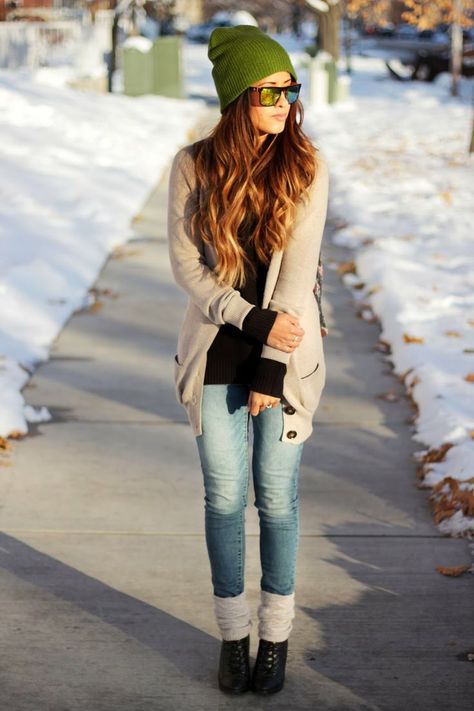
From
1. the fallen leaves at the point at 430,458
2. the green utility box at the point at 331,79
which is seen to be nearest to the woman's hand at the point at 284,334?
the fallen leaves at the point at 430,458

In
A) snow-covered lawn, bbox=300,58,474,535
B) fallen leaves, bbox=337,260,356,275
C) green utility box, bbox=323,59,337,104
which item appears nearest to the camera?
snow-covered lawn, bbox=300,58,474,535

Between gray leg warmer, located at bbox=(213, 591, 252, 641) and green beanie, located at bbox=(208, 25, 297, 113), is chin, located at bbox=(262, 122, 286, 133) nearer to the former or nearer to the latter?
green beanie, located at bbox=(208, 25, 297, 113)

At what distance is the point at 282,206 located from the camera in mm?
3250

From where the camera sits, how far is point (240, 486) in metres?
3.46

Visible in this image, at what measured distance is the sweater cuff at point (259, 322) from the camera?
3.28 m

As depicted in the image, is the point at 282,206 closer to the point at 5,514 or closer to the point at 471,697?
the point at 471,697

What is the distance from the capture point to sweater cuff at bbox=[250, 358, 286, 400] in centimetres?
330

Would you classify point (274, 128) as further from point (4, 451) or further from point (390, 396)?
point (390, 396)

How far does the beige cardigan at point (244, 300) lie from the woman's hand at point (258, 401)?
83 millimetres

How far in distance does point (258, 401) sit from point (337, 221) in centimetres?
997

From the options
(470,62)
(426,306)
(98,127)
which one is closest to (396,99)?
(470,62)

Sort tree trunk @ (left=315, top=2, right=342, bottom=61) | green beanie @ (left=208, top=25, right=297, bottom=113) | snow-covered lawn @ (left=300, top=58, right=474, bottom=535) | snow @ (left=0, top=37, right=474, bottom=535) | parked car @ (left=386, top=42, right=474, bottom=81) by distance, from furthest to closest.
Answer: parked car @ (left=386, top=42, right=474, bottom=81) → tree trunk @ (left=315, top=2, right=342, bottom=61) → snow @ (left=0, top=37, right=474, bottom=535) → snow-covered lawn @ (left=300, top=58, right=474, bottom=535) → green beanie @ (left=208, top=25, right=297, bottom=113)

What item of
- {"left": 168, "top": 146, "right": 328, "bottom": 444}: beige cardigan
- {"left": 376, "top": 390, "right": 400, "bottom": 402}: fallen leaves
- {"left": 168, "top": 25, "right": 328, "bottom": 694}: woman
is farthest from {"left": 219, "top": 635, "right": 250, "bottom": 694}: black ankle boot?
{"left": 376, "top": 390, "right": 400, "bottom": 402}: fallen leaves

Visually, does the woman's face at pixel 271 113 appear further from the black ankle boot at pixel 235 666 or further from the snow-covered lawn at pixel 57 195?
the snow-covered lawn at pixel 57 195
